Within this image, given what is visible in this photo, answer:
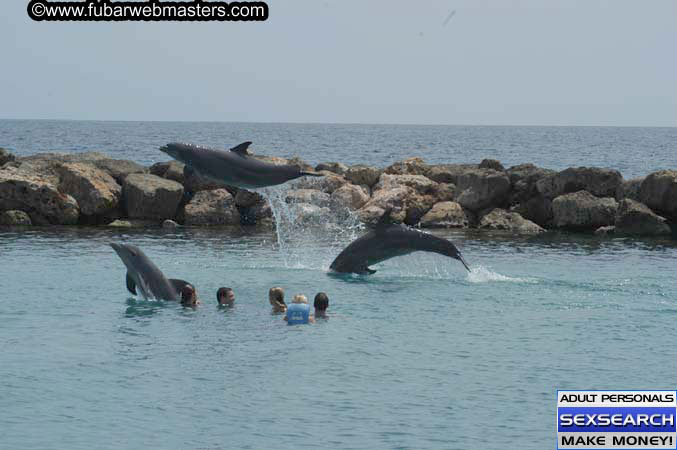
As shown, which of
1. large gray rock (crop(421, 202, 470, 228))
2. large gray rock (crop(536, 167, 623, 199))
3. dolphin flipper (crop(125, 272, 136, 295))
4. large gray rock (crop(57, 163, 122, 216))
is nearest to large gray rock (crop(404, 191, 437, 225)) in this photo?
large gray rock (crop(421, 202, 470, 228))

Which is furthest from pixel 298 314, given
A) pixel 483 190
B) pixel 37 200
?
pixel 483 190

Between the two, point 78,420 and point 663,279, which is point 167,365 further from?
point 663,279

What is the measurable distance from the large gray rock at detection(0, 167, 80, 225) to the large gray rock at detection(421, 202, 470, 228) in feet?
42.0

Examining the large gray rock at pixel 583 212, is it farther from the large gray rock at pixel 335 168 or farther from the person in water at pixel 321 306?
the person in water at pixel 321 306

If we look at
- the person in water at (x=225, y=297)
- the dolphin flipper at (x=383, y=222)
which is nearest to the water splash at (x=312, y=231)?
the dolphin flipper at (x=383, y=222)

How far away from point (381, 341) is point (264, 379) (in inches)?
129

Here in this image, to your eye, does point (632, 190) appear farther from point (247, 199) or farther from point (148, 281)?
point (148, 281)

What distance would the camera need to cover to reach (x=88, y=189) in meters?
37.6

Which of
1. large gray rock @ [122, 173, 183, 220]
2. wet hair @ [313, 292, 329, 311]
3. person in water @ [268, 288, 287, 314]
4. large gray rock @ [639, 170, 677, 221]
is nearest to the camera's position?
wet hair @ [313, 292, 329, 311]

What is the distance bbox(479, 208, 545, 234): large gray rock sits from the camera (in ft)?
122

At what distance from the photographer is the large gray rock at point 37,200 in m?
36.7

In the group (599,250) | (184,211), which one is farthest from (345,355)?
(184,211)

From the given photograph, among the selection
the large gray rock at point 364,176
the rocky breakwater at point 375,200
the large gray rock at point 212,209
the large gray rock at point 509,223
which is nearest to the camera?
the rocky breakwater at point 375,200

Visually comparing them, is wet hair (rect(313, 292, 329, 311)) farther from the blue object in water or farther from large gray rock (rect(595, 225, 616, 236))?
large gray rock (rect(595, 225, 616, 236))
